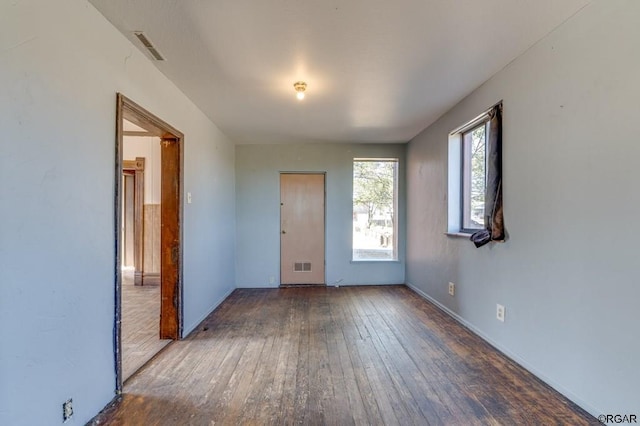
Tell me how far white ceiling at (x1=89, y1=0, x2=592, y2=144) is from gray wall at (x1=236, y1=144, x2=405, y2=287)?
155 cm

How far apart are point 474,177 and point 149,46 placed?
3.23 m

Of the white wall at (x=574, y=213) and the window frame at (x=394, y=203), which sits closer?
the white wall at (x=574, y=213)

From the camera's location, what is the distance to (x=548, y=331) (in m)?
1.99

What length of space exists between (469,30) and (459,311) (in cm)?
265

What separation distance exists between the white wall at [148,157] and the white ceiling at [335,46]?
2.14 meters

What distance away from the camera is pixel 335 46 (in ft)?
6.73

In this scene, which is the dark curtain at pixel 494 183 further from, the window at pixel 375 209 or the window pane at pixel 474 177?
the window at pixel 375 209

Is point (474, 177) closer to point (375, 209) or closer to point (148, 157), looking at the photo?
point (375, 209)

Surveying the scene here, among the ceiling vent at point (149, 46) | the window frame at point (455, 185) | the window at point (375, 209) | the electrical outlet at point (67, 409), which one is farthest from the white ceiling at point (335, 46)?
the electrical outlet at point (67, 409)

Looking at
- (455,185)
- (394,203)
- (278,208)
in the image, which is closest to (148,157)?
(278,208)

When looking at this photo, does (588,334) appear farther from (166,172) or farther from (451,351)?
(166,172)

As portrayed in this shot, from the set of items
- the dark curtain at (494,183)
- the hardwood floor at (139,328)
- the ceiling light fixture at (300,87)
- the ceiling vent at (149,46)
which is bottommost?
the hardwood floor at (139,328)

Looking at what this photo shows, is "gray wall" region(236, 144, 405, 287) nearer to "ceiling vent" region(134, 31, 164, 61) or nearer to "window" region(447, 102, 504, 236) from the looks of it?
"window" region(447, 102, 504, 236)

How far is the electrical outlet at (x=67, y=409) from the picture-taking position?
147 centimetres
